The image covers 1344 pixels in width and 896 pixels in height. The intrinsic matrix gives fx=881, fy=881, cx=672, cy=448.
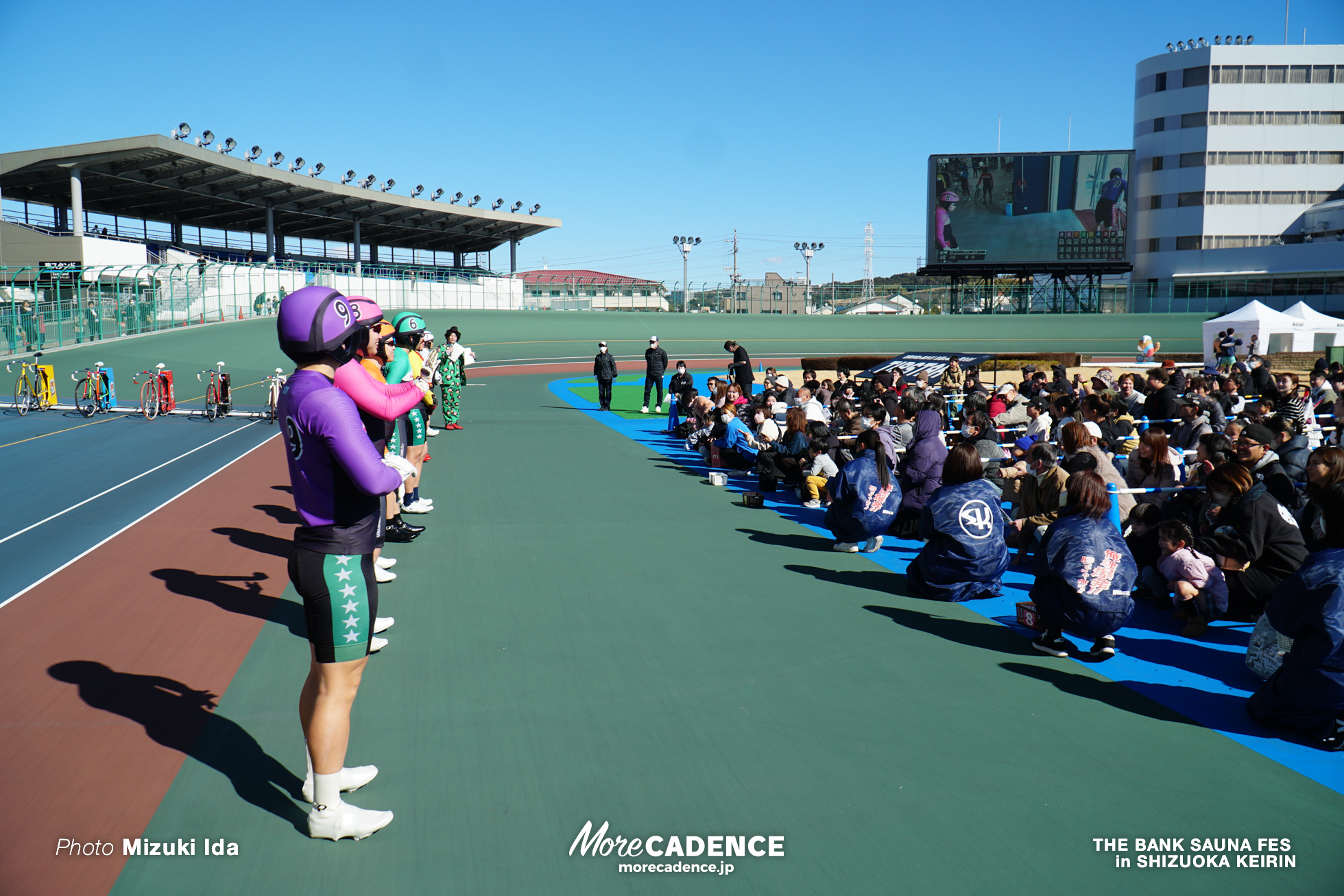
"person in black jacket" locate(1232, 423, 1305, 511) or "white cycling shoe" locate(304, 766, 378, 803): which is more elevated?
"person in black jacket" locate(1232, 423, 1305, 511)

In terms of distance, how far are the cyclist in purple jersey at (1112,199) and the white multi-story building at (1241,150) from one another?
1398 centimetres

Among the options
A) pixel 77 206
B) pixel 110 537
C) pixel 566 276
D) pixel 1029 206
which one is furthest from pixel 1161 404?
pixel 566 276

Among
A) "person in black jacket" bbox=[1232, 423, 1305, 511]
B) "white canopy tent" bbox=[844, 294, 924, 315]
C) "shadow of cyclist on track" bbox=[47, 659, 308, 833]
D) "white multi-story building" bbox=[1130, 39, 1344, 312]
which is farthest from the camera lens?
"white multi-story building" bbox=[1130, 39, 1344, 312]

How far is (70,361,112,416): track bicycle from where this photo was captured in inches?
739

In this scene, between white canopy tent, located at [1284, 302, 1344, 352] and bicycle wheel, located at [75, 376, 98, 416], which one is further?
white canopy tent, located at [1284, 302, 1344, 352]

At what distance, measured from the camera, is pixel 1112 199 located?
48312mm

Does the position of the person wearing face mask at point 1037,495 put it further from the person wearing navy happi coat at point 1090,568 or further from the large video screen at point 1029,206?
the large video screen at point 1029,206

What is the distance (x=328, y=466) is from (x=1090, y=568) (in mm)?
4539

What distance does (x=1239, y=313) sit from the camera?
2930 cm

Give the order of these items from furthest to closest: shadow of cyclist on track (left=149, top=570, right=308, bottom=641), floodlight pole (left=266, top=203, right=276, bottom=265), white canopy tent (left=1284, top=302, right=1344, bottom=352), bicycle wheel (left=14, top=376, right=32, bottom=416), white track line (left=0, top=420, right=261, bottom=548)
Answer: floodlight pole (left=266, top=203, right=276, bottom=265) → white canopy tent (left=1284, top=302, right=1344, bottom=352) → bicycle wheel (left=14, top=376, right=32, bottom=416) → white track line (left=0, top=420, right=261, bottom=548) → shadow of cyclist on track (left=149, top=570, right=308, bottom=641)

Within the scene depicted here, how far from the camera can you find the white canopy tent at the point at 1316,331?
3012 centimetres

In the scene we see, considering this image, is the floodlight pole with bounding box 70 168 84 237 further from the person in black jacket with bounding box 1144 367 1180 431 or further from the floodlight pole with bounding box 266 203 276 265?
the person in black jacket with bounding box 1144 367 1180 431

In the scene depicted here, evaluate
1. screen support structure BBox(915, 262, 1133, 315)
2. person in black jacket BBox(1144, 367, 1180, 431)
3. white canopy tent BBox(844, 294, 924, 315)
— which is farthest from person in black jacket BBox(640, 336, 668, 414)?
white canopy tent BBox(844, 294, 924, 315)

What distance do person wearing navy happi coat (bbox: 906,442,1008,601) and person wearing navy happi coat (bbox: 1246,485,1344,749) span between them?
2.31 m
